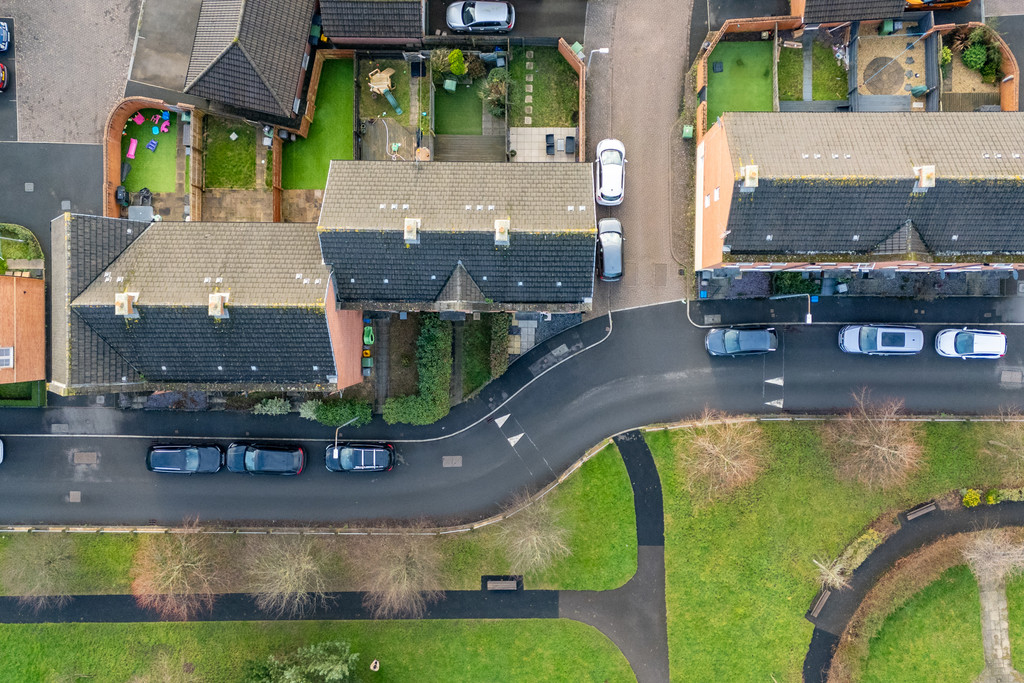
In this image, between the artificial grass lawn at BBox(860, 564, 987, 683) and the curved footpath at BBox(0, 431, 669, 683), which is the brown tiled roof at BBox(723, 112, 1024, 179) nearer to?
the curved footpath at BBox(0, 431, 669, 683)

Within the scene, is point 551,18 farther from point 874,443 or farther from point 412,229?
point 874,443

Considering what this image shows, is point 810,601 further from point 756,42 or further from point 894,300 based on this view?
point 756,42

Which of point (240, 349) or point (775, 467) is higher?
point (240, 349)

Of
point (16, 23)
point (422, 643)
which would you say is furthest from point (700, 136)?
point (16, 23)

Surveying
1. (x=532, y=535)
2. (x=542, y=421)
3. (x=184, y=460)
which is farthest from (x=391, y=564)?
(x=184, y=460)

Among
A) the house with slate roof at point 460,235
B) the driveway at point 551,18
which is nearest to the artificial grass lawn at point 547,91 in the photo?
the driveway at point 551,18

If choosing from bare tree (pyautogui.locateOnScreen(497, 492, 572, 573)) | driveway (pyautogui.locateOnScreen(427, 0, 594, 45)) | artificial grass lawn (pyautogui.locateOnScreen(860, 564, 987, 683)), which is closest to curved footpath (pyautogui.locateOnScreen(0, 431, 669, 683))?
bare tree (pyautogui.locateOnScreen(497, 492, 572, 573))

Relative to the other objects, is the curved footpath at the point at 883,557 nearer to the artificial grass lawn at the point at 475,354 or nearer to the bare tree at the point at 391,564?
the bare tree at the point at 391,564
